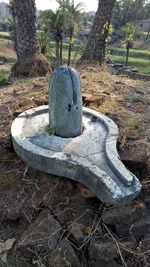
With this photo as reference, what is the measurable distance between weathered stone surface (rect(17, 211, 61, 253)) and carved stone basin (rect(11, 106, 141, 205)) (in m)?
0.49

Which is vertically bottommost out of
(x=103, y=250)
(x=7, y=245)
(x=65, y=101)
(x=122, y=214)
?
(x=7, y=245)

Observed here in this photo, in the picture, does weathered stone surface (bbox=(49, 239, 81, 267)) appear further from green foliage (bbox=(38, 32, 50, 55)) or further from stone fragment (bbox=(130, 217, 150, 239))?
green foliage (bbox=(38, 32, 50, 55))

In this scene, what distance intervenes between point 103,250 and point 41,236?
596mm

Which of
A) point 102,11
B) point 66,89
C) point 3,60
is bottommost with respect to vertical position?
point 3,60

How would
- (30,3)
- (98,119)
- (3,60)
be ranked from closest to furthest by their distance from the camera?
(98,119) → (30,3) → (3,60)

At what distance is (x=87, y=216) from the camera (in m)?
3.03

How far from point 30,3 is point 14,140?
600 cm

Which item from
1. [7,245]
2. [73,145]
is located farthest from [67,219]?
[73,145]

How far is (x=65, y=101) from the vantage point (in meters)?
3.33

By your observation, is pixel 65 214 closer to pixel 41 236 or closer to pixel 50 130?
pixel 41 236

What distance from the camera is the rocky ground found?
283 centimetres

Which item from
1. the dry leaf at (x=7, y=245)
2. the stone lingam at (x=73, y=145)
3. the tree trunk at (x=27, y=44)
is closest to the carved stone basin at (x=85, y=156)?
the stone lingam at (x=73, y=145)

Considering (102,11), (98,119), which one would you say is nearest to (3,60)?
(102,11)

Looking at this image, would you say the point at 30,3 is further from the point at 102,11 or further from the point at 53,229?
the point at 53,229
